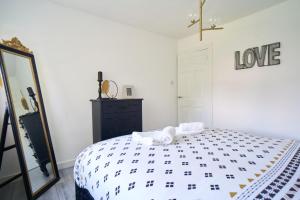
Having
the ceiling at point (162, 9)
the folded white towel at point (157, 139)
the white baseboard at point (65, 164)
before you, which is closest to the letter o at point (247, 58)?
the ceiling at point (162, 9)

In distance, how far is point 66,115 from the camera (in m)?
2.50

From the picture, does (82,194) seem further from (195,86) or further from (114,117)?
(195,86)

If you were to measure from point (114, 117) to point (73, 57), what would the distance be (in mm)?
1102

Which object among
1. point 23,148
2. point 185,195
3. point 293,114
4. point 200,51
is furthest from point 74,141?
point 293,114

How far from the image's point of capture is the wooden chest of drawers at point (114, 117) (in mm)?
2430

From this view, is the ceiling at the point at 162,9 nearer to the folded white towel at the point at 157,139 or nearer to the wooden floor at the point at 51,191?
the folded white towel at the point at 157,139

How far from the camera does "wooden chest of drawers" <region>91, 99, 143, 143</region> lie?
2.43 metres

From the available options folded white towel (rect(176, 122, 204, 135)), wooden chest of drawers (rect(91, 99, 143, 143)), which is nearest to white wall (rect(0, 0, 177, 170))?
wooden chest of drawers (rect(91, 99, 143, 143))

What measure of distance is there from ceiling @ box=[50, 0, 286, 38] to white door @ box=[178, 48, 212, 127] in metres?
0.77

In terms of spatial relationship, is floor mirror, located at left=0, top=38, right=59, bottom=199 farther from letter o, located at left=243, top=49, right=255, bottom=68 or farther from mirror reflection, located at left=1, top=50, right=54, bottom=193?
letter o, located at left=243, top=49, right=255, bottom=68

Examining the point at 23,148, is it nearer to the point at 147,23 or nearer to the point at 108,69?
the point at 108,69

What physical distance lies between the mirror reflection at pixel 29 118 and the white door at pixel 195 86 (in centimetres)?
277

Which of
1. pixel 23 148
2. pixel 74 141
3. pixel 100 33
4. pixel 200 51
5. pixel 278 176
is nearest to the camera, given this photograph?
pixel 278 176

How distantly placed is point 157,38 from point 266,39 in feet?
6.48
